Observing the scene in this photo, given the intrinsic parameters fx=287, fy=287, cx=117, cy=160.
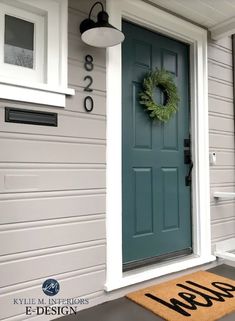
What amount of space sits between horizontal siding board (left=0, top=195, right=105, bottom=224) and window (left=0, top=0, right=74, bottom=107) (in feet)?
2.09

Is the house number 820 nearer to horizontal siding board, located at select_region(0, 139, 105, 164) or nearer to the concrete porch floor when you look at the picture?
horizontal siding board, located at select_region(0, 139, 105, 164)

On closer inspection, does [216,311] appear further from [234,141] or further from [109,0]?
[109,0]

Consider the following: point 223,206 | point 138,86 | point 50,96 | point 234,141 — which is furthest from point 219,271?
point 50,96

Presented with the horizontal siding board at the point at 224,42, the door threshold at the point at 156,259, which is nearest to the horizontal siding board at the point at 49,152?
the door threshold at the point at 156,259

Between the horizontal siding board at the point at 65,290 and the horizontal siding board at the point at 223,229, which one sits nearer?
the horizontal siding board at the point at 65,290

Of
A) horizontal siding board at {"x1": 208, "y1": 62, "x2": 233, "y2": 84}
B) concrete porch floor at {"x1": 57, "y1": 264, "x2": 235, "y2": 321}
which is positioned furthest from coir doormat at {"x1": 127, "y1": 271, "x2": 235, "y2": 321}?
horizontal siding board at {"x1": 208, "y1": 62, "x2": 233, "y2": 84}

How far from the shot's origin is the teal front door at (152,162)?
93.9 inches

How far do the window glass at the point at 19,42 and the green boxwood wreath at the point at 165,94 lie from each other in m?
0.98

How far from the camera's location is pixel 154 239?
2510 millimetres

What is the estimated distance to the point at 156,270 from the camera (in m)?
2.36

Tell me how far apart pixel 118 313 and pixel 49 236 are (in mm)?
696

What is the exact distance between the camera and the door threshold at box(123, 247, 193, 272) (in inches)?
92.2

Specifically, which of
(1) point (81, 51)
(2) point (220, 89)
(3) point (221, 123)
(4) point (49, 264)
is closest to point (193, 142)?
(3) point (221, 123)

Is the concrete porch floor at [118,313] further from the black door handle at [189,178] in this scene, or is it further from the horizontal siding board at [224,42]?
the horizontal siding board at [224,42]
